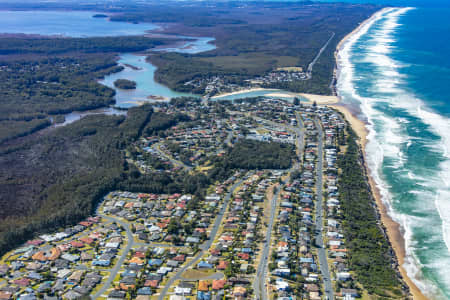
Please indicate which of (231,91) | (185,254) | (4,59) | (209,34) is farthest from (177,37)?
(185,254)

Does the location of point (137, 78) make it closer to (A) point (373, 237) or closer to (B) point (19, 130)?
(B) point (19, 130)

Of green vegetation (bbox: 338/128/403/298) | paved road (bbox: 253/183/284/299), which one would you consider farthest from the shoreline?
paved road (bbox: 253/183/284/299)

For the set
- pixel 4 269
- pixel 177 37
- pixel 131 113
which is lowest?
pixel 4 269

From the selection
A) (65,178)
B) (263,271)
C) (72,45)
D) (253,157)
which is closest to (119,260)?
Answer: (263,271)

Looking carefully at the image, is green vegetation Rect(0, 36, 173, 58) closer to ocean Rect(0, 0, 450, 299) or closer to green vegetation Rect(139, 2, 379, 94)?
ocean Rect(0, 0, 450, 299)

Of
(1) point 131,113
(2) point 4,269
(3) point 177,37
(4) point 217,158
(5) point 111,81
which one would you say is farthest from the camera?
(3) point 177,37
